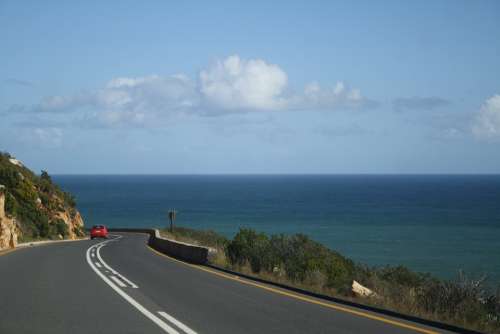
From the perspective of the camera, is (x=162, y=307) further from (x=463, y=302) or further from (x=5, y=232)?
(x=5, y=232)

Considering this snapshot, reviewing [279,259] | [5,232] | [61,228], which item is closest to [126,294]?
[279,259]

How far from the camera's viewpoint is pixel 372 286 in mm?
17906

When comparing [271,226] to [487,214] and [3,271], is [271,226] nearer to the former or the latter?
[487,214]

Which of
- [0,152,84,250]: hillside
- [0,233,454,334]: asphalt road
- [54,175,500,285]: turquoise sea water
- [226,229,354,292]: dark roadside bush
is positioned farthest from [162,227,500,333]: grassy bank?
[0,152,84,250]: hillside

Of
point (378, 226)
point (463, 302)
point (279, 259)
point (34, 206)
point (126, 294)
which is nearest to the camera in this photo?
point (463, 302)

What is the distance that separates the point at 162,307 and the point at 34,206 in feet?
140

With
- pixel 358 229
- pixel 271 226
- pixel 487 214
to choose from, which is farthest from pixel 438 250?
pixel 487 214

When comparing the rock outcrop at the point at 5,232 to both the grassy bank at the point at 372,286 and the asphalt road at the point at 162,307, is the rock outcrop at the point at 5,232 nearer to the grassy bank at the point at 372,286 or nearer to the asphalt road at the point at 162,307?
the grassy bank at the point at 372,286

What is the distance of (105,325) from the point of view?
10.2 m

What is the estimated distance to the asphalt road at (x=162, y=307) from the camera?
400 inches

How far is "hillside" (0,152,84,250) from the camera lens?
46406 millimetres

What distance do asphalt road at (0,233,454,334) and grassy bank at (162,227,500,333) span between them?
1067 millimetres

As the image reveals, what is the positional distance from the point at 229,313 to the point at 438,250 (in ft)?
210

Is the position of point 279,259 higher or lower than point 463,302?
lower
